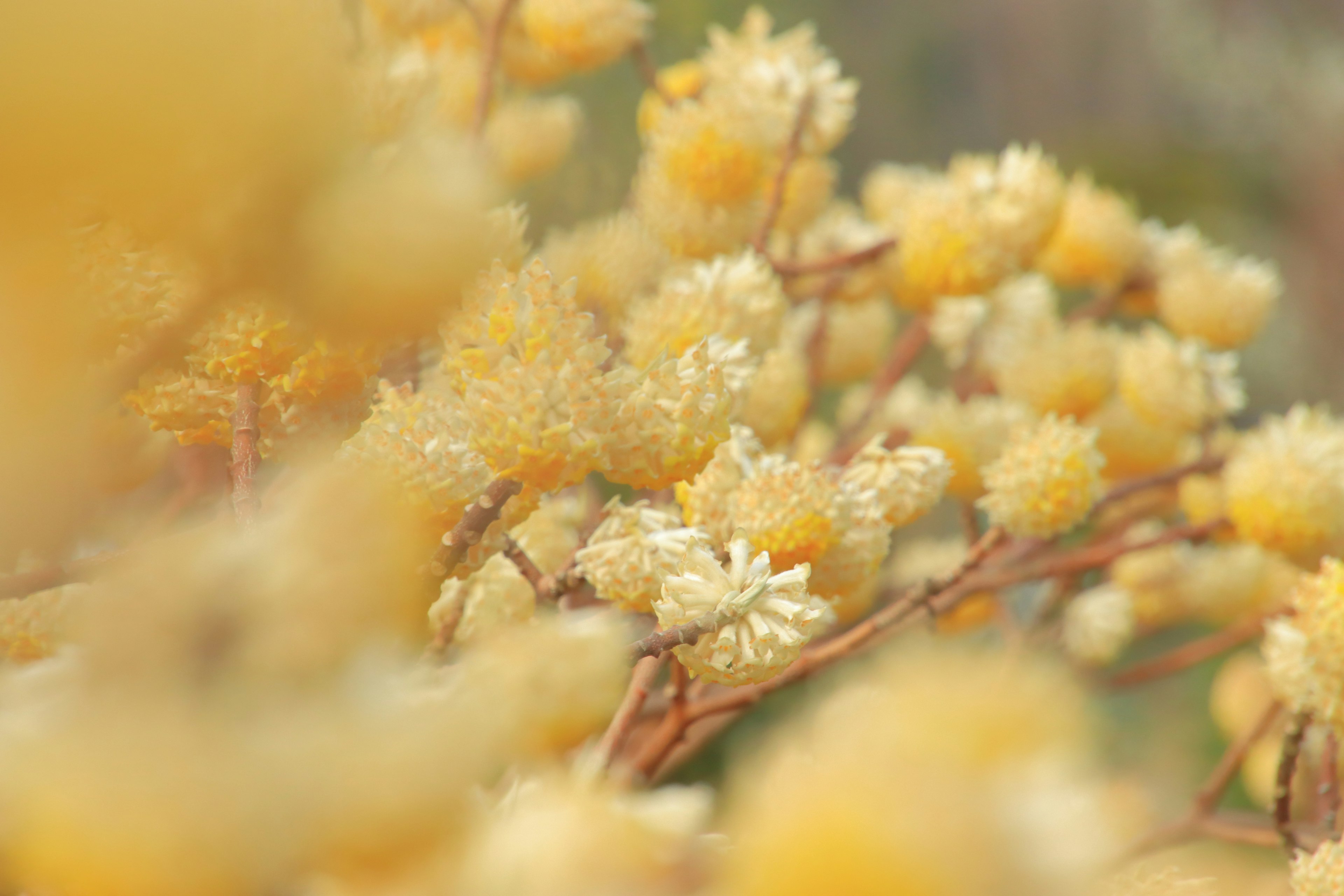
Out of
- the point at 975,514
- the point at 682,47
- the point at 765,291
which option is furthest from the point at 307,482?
the point at 682,47

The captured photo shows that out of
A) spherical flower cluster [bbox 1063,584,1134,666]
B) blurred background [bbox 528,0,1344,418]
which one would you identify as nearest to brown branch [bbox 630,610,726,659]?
spherical flower cluster [bbox 1063,584,1134,666]

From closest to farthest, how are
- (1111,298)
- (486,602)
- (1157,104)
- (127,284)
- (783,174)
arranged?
(127,284) < (486,602) < (783,174) < (1111,298) < (1157,104)

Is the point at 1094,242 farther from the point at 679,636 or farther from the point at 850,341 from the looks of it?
the point at 679,636

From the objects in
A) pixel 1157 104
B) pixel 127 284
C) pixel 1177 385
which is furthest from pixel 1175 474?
pixel 1157 104

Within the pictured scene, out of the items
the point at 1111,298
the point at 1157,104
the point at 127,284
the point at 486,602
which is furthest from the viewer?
the point at 1157,104

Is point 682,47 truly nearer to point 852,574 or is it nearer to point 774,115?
point 774,115

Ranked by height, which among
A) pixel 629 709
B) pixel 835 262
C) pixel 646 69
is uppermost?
pixel 646 69

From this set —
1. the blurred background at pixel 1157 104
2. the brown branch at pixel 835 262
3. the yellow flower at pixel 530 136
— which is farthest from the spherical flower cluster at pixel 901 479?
the blurred background at pixel 1157 104

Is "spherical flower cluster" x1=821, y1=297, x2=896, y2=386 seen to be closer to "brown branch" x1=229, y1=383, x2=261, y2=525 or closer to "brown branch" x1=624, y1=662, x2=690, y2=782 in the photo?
"brown branch" x1=624, y1=662, x2=690, y2=782
